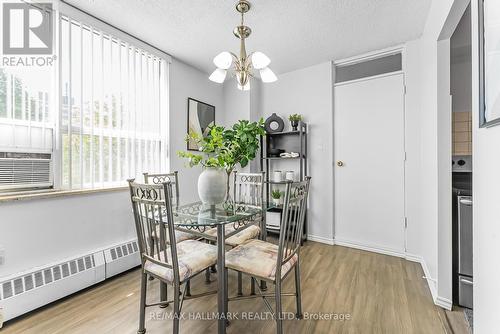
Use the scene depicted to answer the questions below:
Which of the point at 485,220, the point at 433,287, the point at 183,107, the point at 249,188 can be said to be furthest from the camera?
the point at 183,107

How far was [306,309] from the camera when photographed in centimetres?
185

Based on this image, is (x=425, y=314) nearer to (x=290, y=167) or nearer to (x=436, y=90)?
(x=436, y=90)

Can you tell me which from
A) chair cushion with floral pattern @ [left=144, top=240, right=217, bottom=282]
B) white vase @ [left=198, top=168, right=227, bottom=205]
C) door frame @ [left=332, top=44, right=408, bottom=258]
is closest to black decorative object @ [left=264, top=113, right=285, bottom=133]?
door frame @ [left=332, top=44, right=408, bottom=258]

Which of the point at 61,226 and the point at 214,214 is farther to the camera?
the point at 61,226

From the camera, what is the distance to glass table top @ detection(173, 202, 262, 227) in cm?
159

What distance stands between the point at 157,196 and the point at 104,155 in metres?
1.38

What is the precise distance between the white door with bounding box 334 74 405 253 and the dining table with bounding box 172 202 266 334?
64.1 inches

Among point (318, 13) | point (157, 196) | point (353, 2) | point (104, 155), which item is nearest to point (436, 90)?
point (353, 2)

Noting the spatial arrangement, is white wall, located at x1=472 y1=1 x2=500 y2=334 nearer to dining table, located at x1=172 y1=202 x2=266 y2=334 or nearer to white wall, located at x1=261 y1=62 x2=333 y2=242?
dining table, located at x1=172 y1=202 x2=266 y2=334

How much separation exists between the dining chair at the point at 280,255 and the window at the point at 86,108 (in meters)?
1.70

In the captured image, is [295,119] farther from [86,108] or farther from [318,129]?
[86,108]

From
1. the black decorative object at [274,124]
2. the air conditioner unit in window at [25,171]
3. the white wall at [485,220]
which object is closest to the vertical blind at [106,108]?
the air conditioner unit in window at [25,171]

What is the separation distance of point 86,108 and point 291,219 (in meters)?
2.20

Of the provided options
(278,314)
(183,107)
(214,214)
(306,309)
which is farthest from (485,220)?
(183,107)
